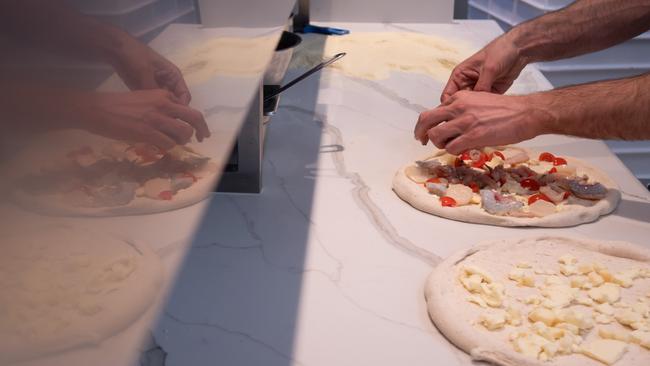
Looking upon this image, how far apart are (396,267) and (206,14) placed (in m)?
0.64

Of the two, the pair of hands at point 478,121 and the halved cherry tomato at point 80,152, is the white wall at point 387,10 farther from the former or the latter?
the halved cherry tomato at point 80,152

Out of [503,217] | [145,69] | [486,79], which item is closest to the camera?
[145,69]

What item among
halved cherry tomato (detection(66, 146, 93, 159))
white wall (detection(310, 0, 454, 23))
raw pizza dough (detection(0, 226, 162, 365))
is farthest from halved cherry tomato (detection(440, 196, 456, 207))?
white wall (detection(310, 0, 454, 23))

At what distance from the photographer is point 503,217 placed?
130 cm

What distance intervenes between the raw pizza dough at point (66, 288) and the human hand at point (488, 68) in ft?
4.20

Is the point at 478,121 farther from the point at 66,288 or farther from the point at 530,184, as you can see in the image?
the point at 66,288

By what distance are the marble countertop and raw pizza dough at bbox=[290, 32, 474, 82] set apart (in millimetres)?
436

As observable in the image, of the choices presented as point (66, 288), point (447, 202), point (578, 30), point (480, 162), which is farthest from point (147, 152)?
point (578, 30)

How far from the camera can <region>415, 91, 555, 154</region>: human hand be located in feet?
4.49

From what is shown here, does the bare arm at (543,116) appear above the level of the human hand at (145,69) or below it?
below

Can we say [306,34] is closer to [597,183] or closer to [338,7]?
[338,7]

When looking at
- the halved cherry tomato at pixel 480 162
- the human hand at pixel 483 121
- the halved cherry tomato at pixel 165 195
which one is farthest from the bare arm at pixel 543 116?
the halved cherry tomato at pixel 165 195

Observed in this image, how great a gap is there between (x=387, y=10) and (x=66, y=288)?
255cm

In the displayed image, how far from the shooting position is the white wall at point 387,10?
2.76 meters
